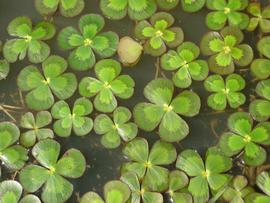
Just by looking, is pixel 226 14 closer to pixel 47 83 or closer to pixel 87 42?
pixel 87 42

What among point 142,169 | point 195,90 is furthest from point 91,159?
point 195,90

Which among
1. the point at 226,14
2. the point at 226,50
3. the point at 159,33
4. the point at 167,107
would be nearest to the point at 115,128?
the point at 167,107

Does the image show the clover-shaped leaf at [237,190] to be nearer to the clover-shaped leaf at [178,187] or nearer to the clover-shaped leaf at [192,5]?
the clover-shaped leaf at [178,187]

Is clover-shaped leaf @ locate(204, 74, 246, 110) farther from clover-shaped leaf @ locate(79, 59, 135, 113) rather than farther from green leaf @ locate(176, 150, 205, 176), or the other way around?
clover-shaped leaf @ locate(79, 59, 135, 113)

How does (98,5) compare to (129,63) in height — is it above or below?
above

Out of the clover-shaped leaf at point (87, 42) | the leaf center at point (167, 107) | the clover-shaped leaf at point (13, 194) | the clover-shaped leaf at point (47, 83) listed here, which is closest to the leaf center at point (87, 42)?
the clover-shaped leaf at point (87, 42)

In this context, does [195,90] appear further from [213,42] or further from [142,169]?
[142,169]

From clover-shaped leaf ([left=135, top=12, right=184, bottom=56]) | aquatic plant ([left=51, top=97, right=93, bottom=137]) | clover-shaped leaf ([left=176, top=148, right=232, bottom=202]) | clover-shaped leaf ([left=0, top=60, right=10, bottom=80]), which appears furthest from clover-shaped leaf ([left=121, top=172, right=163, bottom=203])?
clover-shaped leaf ([left=0, top=60, right=10, bottom=80])
